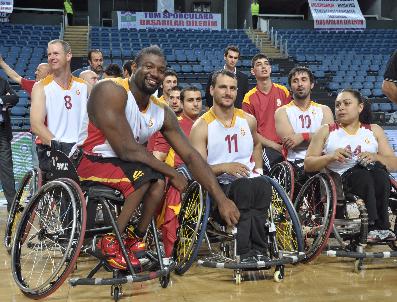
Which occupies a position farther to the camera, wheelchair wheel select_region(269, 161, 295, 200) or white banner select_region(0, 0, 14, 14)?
white banner select_region(0, 0, 14, 14)

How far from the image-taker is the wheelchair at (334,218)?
2959 millimetres

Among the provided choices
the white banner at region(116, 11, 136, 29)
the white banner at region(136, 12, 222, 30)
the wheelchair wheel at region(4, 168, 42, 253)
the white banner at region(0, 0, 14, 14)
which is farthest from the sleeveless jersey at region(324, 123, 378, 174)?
the white banner at region(136, 12, 222, 30)

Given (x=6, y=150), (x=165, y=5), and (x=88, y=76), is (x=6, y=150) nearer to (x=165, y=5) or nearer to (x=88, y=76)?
(x=88, y=76)

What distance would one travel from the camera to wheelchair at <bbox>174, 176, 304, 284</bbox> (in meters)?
2.71

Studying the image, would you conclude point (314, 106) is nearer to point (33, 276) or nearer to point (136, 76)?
point (136, 76)

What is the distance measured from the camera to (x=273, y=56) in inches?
612

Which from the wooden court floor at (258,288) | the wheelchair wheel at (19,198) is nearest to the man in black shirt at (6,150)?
the wheelchair wheel at (19,198)

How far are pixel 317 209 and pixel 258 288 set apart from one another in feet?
2.78

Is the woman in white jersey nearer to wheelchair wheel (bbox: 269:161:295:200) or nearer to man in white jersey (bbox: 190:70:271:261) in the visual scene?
Answer: wheelchair wheel (bbox: 269:161:295:200)

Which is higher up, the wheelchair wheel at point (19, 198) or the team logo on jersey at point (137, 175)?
the team logo on jersey at point (137, 175)

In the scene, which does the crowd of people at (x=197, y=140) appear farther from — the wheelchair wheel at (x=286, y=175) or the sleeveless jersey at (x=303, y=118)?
the wheelchair wheel at (x=286, y=175)

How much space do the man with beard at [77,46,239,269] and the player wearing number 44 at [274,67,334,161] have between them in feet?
3.89

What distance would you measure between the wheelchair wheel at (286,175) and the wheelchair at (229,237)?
27 centimetres

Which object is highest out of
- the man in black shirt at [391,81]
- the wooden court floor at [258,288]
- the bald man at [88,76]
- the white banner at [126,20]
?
the white banner at [126,20]
